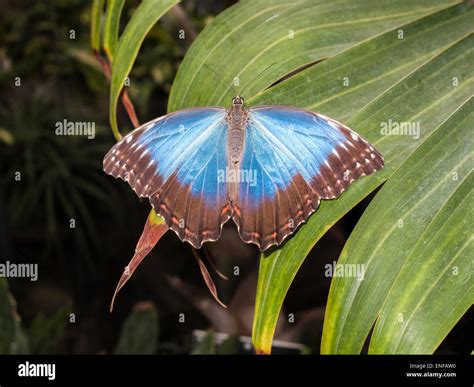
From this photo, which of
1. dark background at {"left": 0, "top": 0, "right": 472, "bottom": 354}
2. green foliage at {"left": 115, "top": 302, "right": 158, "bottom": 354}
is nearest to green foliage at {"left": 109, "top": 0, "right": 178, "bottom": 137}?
green foliage at {"left": 115, "top": 302, "right": 158, "bottom": 354}

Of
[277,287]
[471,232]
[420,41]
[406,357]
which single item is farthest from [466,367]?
[420,41]

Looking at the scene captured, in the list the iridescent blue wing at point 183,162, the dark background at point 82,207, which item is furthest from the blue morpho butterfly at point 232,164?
the dark background at point 82,207

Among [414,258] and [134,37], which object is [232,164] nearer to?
[134,37]

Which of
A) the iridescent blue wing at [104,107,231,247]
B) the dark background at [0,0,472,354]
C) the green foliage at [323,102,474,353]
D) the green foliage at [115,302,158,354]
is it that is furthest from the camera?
the dark background at [0,0,472,354]

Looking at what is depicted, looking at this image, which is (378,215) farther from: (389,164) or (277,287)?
(277,287)

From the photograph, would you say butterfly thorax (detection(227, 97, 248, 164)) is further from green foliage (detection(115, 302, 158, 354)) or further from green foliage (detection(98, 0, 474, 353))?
green foliage (detection(115, 302, 158, 354))
